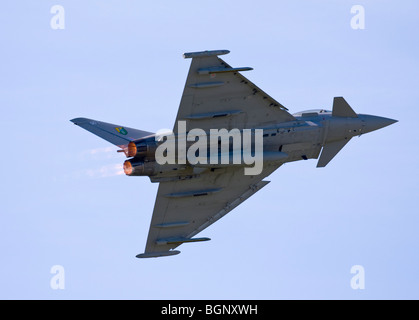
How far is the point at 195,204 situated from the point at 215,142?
3.26m

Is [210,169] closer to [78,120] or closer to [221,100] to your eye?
[221,100]

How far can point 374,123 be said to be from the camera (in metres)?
40.8

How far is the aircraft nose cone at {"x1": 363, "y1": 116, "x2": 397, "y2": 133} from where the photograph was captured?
4069cm

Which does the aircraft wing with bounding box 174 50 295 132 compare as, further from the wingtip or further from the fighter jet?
the wingtip

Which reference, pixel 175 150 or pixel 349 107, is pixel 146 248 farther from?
pixel 349 107

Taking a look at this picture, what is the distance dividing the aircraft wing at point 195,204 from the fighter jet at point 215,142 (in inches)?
1.3

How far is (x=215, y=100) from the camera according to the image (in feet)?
125

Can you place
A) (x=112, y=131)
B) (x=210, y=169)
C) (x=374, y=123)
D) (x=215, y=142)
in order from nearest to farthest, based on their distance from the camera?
1. (x=215, y=142)
2. (x=112, y=131)
3. (x=210, y=169)
4. (x=374, y=123)

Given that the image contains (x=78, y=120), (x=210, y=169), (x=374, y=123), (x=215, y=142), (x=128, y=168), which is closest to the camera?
(x=128, y=168)

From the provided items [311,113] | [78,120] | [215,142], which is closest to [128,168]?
[215,142]

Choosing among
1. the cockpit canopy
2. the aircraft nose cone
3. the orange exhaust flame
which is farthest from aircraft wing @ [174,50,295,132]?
the aircraft nose cone

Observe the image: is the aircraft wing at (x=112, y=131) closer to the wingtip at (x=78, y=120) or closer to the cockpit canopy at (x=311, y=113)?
the wingtip at (x=78, y=120)

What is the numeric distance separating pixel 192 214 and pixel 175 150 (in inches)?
144

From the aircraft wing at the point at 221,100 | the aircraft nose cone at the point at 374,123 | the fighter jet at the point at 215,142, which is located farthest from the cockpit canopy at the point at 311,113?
the aircraft nose cone at the point at 374,123
